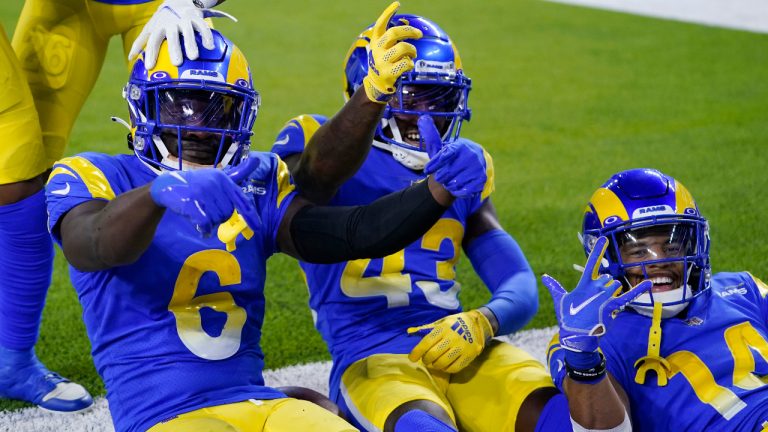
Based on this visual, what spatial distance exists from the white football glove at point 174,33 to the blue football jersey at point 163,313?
0.29 meters

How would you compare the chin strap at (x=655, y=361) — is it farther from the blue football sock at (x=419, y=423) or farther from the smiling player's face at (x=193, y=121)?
the smiling player's face at (x=193, y=121)

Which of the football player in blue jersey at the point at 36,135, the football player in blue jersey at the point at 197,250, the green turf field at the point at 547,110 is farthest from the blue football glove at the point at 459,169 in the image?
the green turf field at the point at 547,110

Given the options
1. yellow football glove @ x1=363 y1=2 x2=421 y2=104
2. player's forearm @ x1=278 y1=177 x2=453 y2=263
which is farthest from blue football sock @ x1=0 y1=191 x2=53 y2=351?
yellow football glove @ x1=363 y1=2 x2=421 y2=104

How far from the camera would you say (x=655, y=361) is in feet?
9.04

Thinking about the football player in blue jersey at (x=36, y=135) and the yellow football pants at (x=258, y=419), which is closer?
the yellow football pants at (x=258, y=419)

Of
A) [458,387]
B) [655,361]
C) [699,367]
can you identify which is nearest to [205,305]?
[458,387]

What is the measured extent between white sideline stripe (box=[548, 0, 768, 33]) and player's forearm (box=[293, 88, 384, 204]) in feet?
27.4

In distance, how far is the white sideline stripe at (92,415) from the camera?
3.20 m

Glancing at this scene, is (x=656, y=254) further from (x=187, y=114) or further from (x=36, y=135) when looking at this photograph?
(x=36, y=135)

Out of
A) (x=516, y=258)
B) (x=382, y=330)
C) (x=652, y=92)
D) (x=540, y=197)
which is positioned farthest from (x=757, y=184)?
(x=382, y=330)

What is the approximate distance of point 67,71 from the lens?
3.39 m

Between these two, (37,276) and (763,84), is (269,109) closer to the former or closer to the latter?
(763,84)

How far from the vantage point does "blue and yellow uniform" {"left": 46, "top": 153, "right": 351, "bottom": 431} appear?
2465 mm

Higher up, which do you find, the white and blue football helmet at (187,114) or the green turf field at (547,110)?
the white and blue football helmet at (187,114)
